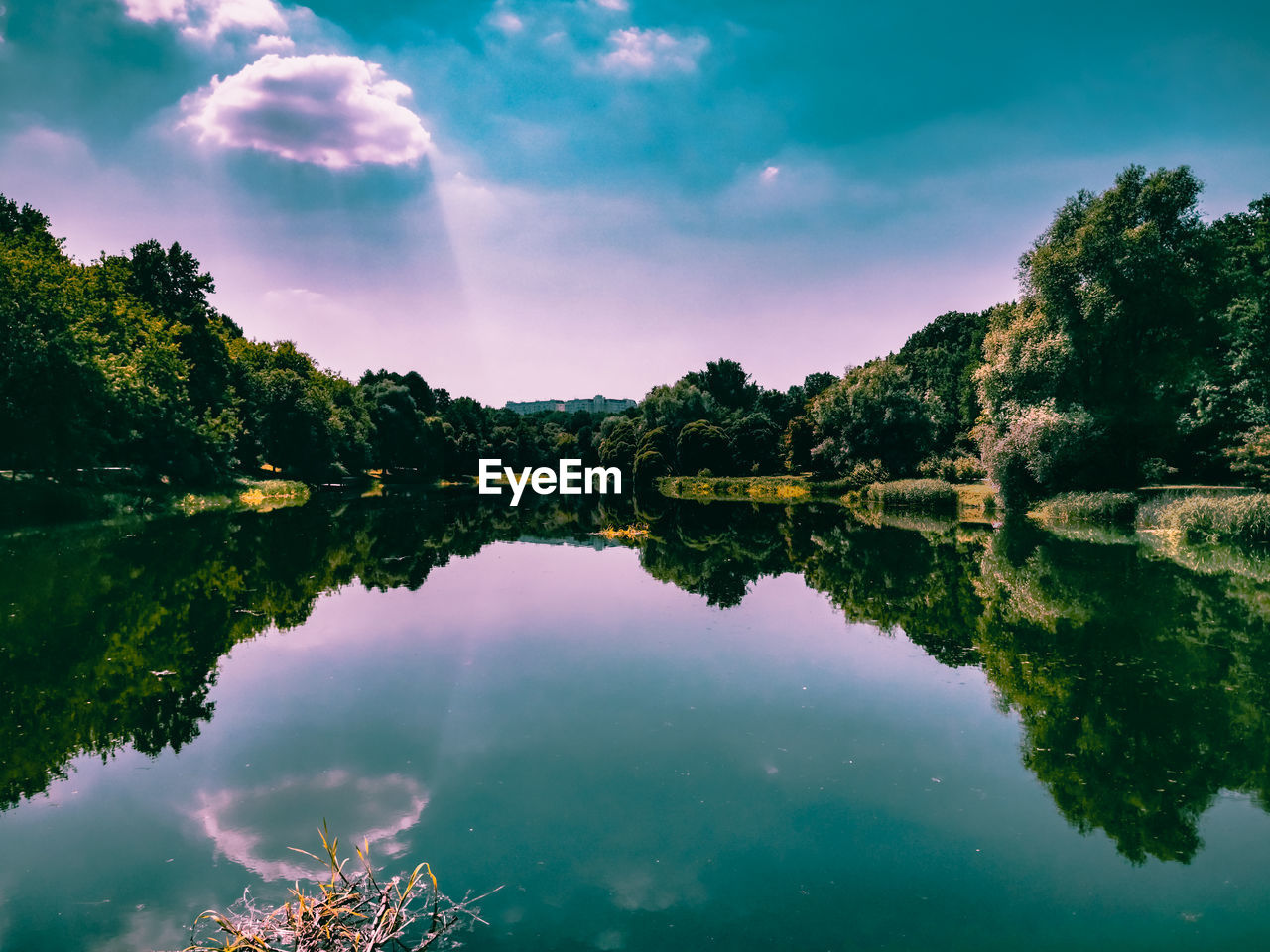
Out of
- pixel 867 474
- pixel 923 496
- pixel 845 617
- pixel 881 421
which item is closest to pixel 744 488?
pixel 867 474

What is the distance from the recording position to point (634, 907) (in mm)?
5488

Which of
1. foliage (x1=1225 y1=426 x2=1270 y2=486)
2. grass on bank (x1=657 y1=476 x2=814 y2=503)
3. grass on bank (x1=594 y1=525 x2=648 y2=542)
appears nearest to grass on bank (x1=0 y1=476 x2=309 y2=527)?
grass on bank (x1=594 y1=525 x2=648 y2=542)

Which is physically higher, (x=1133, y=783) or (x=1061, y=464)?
(x=1061, y=464)

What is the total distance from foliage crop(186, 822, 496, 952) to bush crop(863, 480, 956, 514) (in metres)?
42.3

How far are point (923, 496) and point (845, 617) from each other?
106 feet

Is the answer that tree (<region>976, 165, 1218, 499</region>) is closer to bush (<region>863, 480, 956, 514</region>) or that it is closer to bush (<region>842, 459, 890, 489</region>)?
bush (<region>863, 480, 956, 514</region>)

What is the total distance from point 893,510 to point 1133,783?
3730 centimetres

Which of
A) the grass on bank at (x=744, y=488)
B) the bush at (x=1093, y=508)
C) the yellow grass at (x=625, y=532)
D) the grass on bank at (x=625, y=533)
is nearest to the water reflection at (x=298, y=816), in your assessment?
the grass on bank at (x=625, y=533)

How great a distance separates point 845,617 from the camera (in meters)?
15.4

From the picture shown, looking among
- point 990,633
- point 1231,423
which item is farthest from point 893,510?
point 990,633

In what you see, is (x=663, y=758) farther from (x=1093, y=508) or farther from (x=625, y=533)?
(x=1093, y=508)

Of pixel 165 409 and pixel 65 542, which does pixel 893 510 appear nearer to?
pixel 65 542

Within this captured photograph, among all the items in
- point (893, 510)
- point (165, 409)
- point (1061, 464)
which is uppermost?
point (165, 409)

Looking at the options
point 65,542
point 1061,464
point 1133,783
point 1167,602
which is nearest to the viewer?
point 1133,783
